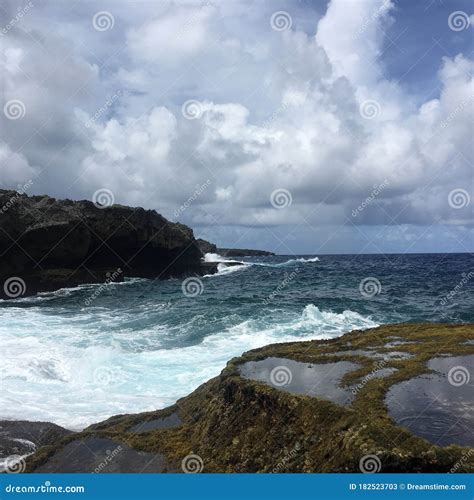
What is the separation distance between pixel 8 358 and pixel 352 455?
14698 mm

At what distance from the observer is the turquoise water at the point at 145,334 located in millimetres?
13320

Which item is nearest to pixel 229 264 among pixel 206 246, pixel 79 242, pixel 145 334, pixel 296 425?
pixel 206 246

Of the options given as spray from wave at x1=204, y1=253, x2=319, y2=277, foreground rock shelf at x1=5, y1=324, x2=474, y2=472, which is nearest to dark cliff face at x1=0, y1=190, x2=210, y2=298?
spray from wave at x1=204, y1=253, x2=319, y2=277

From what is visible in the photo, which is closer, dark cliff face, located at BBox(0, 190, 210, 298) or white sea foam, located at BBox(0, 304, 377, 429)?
white sea foam, located at BBox(0, 304, 377, 429)

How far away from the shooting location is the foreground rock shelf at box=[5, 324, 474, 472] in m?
6.10

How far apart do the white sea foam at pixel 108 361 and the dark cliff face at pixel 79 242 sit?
17.6 meters

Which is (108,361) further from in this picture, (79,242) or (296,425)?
(79,242)

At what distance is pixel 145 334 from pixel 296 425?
53.5 ft

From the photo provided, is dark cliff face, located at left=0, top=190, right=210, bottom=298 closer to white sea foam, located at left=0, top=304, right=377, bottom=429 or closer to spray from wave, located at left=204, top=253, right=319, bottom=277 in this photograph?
spray from wave, located at left=204, top=253, right=319, bottom=277

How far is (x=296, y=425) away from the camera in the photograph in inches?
275

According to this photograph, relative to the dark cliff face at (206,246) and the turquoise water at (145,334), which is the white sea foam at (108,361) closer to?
the turquoise water at (145,334)

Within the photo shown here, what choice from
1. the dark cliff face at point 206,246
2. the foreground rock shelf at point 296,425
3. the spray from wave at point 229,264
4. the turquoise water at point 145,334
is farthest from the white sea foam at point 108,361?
the dark cliff face at point 206,246

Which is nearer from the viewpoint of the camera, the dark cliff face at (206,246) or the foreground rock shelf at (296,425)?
the foreground rock shelf at (296,425)

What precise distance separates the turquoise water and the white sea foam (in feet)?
0.11
